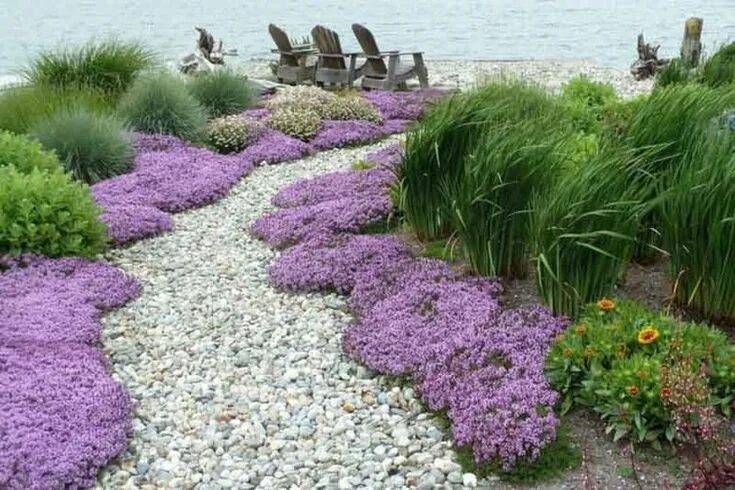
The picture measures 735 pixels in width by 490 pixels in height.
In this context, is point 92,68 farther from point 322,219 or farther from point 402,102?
point 322,219

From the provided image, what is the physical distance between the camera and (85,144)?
9820 mm

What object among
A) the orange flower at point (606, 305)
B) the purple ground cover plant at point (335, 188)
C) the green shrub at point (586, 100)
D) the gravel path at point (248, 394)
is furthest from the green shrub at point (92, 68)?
the orange flower at point (606, 305)

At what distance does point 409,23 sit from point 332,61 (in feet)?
72.4

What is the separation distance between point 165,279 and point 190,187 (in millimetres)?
2517

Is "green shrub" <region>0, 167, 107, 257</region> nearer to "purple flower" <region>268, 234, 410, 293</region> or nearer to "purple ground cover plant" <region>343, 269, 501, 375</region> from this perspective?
"purple flower" <region>268, 234, 410, 293</region>

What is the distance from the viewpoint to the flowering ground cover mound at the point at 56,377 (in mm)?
4152

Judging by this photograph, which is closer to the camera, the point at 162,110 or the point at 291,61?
the point at 162,110

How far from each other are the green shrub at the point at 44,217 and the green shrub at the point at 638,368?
4.16m

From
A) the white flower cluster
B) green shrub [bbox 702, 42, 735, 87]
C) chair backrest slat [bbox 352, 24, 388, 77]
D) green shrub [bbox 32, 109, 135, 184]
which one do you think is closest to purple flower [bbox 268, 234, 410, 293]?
green shrub [bbox 32, 109, 135, 184]

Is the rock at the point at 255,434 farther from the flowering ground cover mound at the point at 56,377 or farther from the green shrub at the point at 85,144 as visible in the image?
the green shrub at the point at 85,144

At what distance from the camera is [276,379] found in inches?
204

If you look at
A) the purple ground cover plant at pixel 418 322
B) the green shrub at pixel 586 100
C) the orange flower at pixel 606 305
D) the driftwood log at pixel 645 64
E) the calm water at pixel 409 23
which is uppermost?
the orange flower at pixel 606 305

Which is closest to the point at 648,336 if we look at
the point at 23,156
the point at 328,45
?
the point at 23,156

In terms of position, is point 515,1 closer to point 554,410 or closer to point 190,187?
point 190,187
